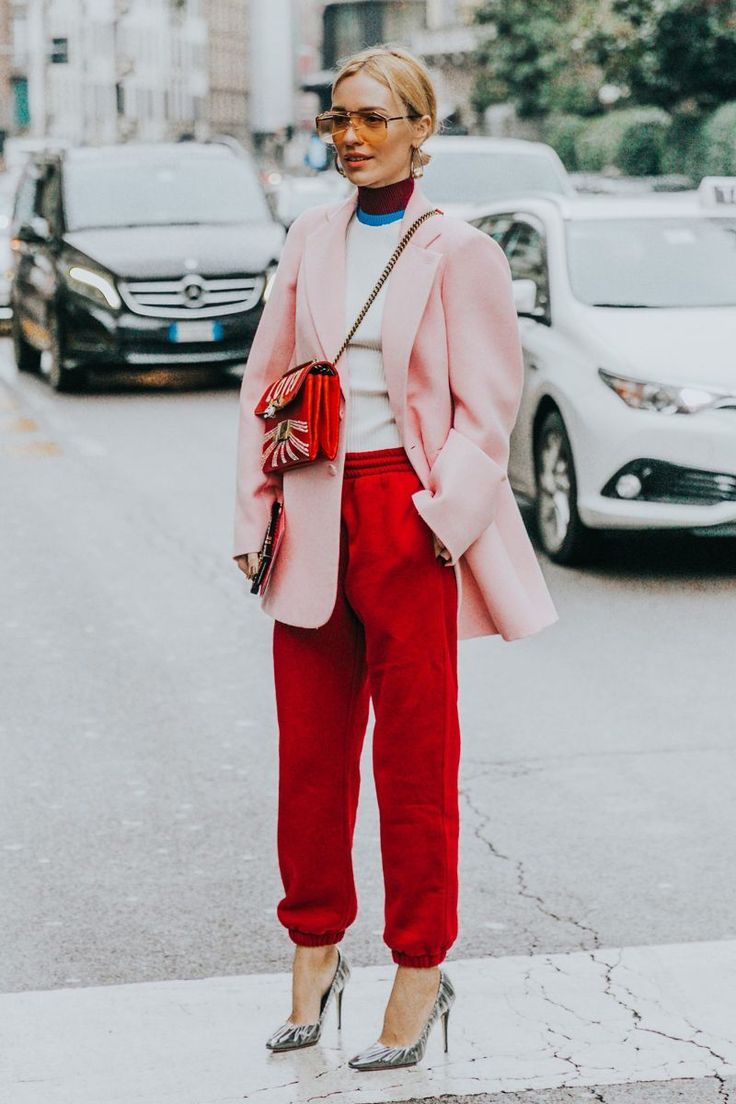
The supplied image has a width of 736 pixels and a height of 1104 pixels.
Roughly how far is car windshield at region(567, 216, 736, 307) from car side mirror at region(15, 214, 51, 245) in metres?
7.69

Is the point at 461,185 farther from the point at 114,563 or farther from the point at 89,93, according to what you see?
the point at 89,93

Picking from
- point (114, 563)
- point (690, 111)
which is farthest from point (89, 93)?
point (114, 563)

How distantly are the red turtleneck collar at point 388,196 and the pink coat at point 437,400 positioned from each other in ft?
0.07

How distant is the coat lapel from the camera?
3.74 m

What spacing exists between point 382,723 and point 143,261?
41.6 feet

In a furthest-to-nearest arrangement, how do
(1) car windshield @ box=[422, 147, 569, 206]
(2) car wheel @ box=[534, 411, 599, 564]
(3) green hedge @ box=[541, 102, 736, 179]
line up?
(3) green hedge @ box=[541, 102, 736, 179] → (1) car windshield @ box=[422, 147, 569, 206] → (2) car wheel @ box=[534, 411, 599, 564]

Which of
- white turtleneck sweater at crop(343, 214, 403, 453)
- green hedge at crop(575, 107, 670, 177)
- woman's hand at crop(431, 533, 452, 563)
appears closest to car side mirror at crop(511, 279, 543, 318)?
white turtleneck sweater at crop(343, 214, 403, 453)

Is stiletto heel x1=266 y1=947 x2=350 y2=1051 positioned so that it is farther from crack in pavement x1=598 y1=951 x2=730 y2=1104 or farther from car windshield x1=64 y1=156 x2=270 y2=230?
car windshield x1=64 y1=156 x2=270 y2=230

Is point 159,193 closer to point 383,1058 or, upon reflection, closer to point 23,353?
point 23,353

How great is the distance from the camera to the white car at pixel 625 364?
865 centimetres

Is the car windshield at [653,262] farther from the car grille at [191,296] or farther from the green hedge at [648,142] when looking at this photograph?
the green hedge at [648,142]

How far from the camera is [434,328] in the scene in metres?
3.76

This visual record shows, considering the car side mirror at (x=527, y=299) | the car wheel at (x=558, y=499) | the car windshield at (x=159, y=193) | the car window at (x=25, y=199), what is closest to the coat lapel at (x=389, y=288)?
the car wheel at (x=558, y=499)

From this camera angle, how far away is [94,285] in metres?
16.1
